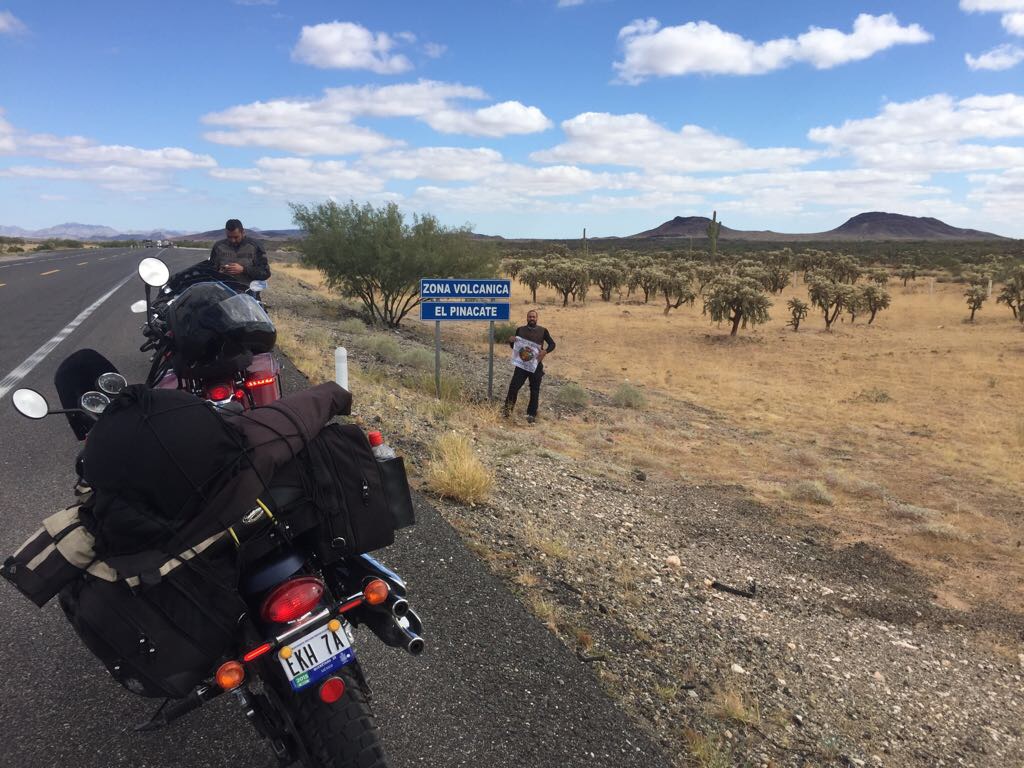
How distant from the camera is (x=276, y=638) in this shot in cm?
206

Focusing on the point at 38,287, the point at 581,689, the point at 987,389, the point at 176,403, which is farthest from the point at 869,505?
the point at 38,287

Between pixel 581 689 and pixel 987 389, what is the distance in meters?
17.4

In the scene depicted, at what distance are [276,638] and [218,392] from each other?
62.2 inches

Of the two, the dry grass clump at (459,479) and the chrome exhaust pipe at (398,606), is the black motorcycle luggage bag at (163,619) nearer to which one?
the chrome exhaust pipe at (398,606)

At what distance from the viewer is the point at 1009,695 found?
4.53m

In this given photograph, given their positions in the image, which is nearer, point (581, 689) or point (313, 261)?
point (581, 689)

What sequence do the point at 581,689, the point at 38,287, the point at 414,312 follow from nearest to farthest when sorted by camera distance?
the point at 581,689 → the point at 38,287 → the point at 414,312

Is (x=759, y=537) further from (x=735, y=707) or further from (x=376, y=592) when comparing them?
(x=376, y=592)

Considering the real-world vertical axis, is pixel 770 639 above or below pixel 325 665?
below

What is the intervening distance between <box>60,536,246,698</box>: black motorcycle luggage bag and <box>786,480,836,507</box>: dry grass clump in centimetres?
794

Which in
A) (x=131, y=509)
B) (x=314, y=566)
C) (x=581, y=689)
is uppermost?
(x=131, y=509)

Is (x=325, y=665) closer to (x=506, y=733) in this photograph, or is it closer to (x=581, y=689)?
(x=506, y=733)

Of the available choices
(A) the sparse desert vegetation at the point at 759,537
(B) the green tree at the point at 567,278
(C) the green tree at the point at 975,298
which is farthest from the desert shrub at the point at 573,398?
(C) the green tree at the point at 975,298

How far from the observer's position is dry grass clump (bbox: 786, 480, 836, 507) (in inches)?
336
